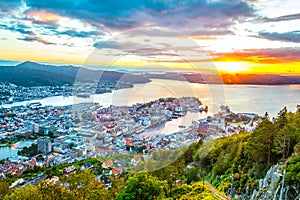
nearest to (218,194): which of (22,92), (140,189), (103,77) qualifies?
(140,189)

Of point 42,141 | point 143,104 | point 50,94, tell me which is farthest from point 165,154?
point 50,94

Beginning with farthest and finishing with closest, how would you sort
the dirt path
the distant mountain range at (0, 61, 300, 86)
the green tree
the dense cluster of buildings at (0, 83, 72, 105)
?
the dense cluster of buildings at (0, 83, 72, 105) < the dirt path < the green tree < the distant mountain range at (0, 61, 300, 86)

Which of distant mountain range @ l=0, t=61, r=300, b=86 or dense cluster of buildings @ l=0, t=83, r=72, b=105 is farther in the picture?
dense cluster of buildings @ l=0, t=83, r=72, b=105

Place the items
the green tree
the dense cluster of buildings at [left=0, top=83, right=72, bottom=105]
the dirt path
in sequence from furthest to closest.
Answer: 1. the dense cluster of buildings at [left=0, top=83, right=72, bottom=105]
2. the dirt path
3. the green tree

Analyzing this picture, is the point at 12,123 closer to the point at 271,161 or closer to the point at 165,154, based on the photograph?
the point at 165,154

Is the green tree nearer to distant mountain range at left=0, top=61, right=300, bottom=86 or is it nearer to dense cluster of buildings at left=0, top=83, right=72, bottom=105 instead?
distant mountain range at left=0, top=61, right=300, bottom=86

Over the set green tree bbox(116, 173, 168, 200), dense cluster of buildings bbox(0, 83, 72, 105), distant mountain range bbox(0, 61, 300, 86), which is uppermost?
distant mountain range bbox(0, 61, 300, 86)

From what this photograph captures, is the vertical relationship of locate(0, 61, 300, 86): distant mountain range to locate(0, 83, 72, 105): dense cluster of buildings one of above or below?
Result: above

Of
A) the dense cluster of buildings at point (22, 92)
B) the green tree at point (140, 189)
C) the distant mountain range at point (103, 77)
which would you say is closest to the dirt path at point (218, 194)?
the green tree at point (140, 189)

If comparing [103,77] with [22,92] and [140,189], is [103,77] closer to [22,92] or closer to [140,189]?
[140,189]

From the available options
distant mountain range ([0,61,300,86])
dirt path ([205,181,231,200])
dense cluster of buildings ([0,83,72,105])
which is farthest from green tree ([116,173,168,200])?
dense cluster of buildings ([0,83,72,105])

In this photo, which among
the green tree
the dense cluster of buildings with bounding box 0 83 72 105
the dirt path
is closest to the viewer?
the green tree
